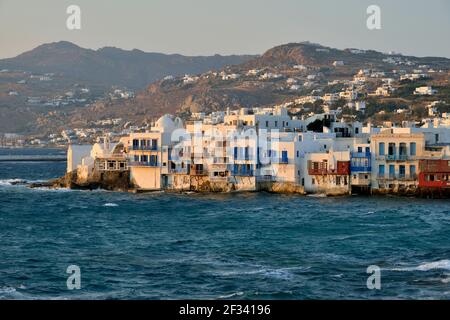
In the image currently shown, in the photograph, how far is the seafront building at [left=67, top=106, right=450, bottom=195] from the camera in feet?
205

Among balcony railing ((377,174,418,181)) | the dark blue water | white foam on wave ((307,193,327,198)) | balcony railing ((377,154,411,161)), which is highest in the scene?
balcony railing ((377,154,411,161))

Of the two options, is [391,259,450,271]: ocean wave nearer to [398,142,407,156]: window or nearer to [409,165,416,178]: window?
[409,165,416,178]: window

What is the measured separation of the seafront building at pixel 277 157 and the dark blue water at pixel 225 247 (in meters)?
2.36

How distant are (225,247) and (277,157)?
2655 centimetres

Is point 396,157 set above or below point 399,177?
above

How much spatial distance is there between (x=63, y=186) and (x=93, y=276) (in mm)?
46308

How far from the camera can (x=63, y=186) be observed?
253ft

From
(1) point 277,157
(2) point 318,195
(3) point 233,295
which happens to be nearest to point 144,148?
(1) point 277,157

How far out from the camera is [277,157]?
65.4m

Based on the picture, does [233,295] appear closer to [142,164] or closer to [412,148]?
[412,148]

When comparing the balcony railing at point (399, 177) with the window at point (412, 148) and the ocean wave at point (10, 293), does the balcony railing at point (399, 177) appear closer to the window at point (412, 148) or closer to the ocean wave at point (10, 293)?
the window at point (412, 148)

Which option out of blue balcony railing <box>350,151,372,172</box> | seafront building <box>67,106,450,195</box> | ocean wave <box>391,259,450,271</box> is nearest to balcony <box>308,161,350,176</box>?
seafront building <box>67,106,450,195</box>

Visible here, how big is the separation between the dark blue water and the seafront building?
7.75 feet
